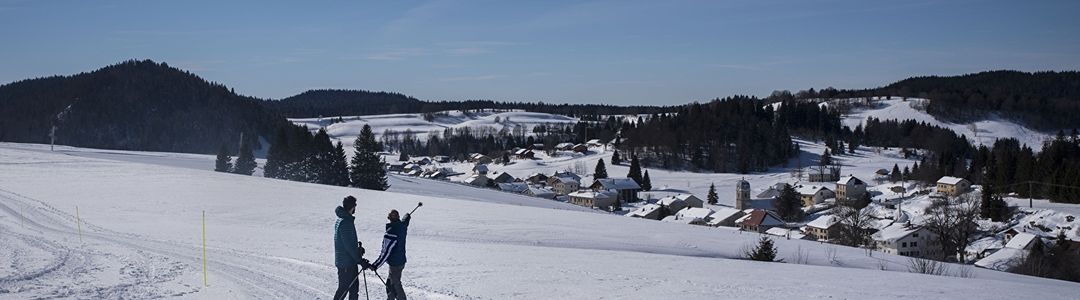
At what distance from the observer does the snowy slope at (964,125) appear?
148 metres

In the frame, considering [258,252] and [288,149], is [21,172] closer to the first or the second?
[288,149]

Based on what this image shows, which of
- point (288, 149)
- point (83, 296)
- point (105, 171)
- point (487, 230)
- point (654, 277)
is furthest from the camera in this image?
point (288, 149)

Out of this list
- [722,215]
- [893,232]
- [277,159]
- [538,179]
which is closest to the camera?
[277,159]

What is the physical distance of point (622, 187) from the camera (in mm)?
76812

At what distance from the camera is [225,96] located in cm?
14875

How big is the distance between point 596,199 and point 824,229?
23.5 m

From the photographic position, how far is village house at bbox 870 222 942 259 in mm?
43219

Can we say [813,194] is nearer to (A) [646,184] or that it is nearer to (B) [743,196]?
(B) [743,196]

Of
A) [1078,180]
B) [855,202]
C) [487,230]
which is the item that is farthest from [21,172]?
[1078,180]

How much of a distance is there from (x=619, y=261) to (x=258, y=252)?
23.6ft

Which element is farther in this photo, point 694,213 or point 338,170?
point 694,213

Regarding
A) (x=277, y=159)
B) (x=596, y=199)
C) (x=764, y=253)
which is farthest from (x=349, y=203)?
(x=596, y=199)

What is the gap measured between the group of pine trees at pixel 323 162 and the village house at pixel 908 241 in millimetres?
30479

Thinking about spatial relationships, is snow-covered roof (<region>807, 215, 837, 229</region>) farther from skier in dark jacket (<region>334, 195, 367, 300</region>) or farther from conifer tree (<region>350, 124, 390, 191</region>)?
skier in dark jacket (<region>334, 195, 367, 300</region>)
